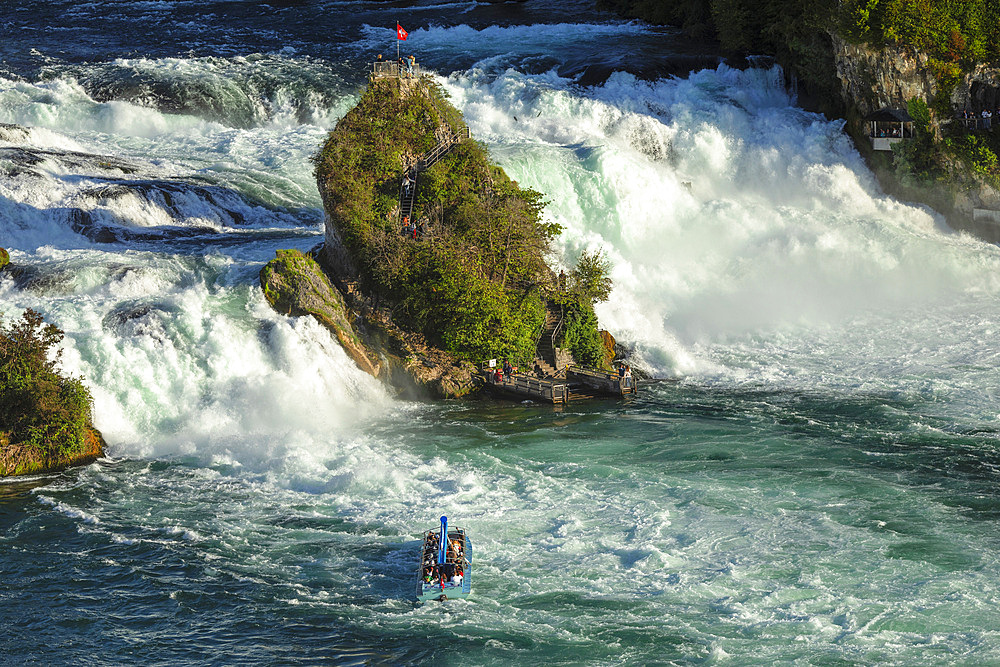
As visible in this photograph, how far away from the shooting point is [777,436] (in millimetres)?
34594

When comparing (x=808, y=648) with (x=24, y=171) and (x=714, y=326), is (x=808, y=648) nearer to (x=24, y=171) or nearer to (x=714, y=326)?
(x=714, y=326)

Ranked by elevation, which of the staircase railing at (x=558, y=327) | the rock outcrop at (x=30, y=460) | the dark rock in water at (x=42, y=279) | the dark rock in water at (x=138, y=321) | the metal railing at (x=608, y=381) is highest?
the dark rock in water at (x=42, y=279)

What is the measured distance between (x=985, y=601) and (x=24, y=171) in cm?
3844

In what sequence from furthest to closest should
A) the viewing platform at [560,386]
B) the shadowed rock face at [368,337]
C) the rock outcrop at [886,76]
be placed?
the rock outcrop at [886,76]
the viewing platform at [560,386]
the shadowed rock face at [368,337]

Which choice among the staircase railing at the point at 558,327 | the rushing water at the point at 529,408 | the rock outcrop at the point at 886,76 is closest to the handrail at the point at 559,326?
the staircase railing at the point at 558,327

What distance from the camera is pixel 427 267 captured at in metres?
40.0

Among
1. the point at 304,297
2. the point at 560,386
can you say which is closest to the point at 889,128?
the point at 560,386

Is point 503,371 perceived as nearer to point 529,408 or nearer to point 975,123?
point 529,408

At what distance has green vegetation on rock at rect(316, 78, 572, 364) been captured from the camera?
39.8 m

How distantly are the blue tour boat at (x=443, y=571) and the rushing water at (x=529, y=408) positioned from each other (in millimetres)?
389

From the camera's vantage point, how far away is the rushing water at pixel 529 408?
24.0 m

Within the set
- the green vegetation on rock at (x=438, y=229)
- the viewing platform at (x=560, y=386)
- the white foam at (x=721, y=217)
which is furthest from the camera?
the white foam at (x=721, y=217)

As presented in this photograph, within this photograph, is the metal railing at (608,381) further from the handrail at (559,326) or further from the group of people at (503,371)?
the group of people at (503,371)

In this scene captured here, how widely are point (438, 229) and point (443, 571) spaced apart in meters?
19.3
